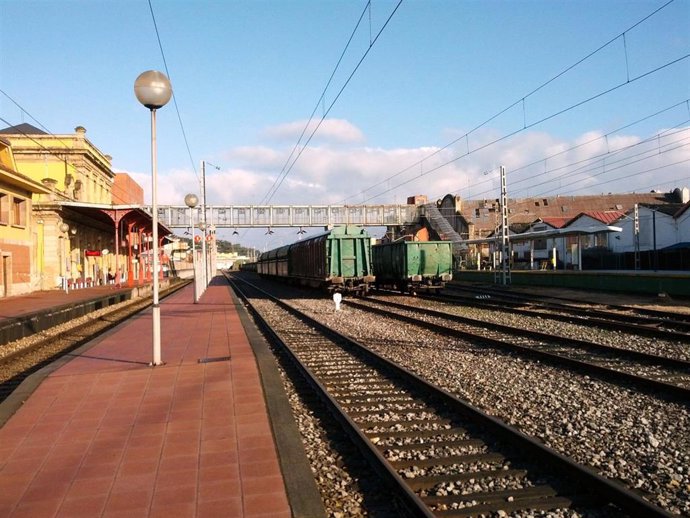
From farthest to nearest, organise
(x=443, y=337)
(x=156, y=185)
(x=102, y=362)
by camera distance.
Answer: (x=443, y=337)
(x=102, y=362)
(x=156, y=185)

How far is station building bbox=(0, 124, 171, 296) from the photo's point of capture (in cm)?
2870

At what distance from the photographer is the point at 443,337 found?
1262cm

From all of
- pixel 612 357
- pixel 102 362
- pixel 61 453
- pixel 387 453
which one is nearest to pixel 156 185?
pixel 102 362

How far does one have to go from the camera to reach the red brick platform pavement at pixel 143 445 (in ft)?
12.4

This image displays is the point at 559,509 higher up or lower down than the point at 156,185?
lower down

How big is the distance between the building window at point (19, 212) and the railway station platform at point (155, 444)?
24291mm

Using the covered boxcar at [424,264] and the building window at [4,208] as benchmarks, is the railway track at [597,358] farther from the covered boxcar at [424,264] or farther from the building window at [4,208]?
the building window at [4,208]

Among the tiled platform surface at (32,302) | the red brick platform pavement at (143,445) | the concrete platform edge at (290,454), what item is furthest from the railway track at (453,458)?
the tiled platform surface at (32,302)

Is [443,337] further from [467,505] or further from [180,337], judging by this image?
[467,505]

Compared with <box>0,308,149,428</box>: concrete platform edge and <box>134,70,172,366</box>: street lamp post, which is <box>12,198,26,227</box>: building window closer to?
<box>0,308,149,428</box>: concrete platform edge

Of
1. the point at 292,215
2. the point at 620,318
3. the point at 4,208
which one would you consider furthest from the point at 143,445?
the point at 292,215

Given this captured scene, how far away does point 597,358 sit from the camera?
9.78 meters

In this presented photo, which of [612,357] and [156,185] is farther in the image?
[612,357]

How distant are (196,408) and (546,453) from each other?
347cm
